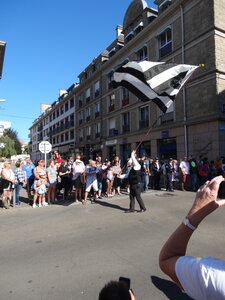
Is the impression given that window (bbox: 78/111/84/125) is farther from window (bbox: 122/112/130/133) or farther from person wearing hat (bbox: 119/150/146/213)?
person wearing hat (bbox: 119/150/146/213)

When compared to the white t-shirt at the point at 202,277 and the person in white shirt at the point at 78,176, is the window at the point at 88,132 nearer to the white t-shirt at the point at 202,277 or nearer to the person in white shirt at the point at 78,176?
the person in white shirt at the point at 78,176

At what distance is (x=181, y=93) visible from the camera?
16.9 metres

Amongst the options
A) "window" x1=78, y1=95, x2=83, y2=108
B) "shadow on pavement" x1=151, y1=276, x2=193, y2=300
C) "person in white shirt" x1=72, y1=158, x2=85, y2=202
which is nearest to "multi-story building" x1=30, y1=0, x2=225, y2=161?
"person in white shirt" x1=72, y1=158, x2=85, y2=202

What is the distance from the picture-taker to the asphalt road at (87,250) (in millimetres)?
3031

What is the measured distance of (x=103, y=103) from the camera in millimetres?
27844

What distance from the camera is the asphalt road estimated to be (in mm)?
3031

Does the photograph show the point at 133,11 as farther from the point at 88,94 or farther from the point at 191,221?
the point at 191,221

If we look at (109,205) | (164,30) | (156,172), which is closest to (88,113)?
(164,30)

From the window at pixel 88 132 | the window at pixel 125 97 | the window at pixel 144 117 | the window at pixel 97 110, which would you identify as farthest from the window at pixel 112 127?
the window at pixel 88 132

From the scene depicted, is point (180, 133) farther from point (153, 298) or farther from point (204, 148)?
point (153, 298)

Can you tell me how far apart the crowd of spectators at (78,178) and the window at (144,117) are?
7954mm

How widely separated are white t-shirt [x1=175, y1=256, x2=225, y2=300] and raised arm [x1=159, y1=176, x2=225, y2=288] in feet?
0.19

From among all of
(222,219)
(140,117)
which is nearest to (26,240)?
(222,219)

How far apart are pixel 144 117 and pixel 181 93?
4922mm
